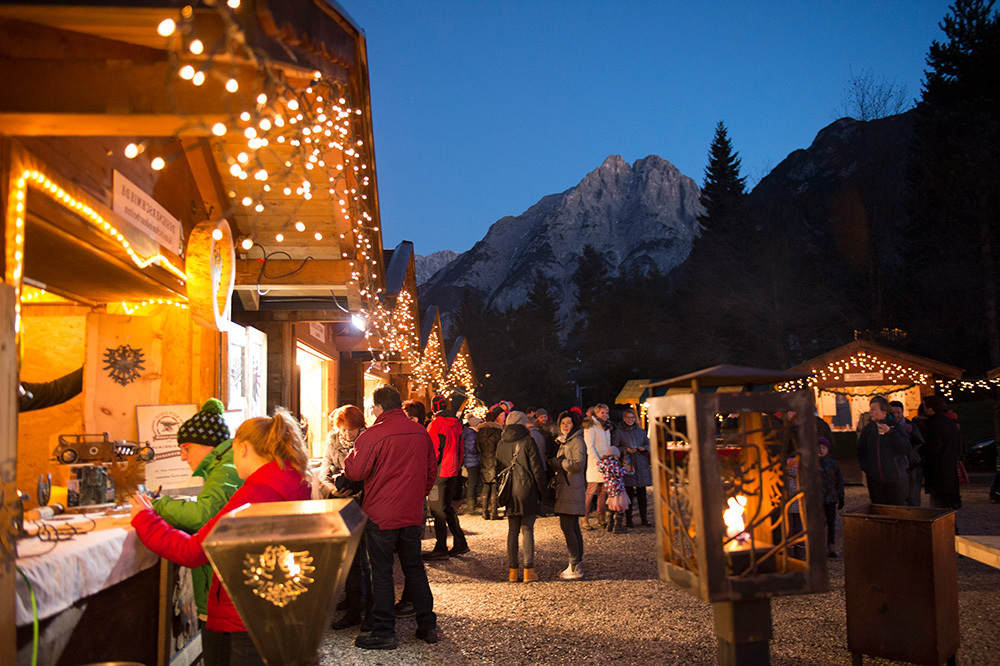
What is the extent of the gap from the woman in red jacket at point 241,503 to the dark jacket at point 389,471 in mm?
1875

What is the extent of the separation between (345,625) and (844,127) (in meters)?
81.6

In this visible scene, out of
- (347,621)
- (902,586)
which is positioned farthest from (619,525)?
(902,586)

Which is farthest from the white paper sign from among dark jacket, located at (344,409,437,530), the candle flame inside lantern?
the candle flame inside lantern

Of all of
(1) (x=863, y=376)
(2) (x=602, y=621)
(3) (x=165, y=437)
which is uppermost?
(1) (x=863, y=376)

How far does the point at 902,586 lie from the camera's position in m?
4.09

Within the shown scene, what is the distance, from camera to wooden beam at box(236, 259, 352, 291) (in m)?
7.25

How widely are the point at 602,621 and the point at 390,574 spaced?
5.96 feet

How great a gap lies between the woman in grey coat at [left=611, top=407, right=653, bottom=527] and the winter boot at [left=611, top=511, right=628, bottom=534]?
11cm

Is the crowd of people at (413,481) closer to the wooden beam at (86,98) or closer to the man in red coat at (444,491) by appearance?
the man in red coat at (444,491)

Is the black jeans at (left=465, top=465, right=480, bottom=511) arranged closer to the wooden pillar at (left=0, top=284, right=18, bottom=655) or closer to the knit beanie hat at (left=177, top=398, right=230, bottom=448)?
the knit beanie hat at (left=177, top=398, right=230, bottom=448)

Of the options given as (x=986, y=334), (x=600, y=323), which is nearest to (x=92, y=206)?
(x=986, y=334)

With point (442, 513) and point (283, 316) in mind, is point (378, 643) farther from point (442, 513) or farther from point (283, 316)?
point (283, 316)

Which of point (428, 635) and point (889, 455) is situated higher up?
point (889, 455)

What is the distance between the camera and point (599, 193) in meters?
137
